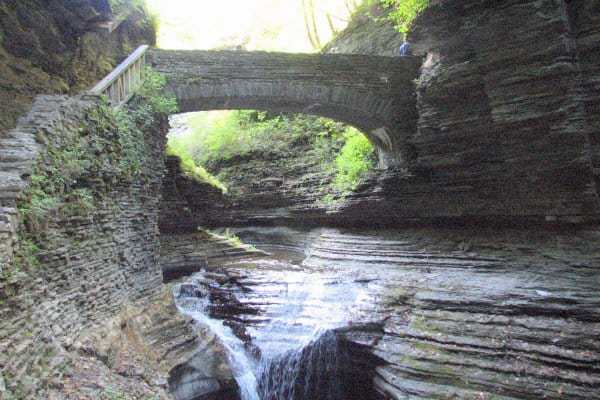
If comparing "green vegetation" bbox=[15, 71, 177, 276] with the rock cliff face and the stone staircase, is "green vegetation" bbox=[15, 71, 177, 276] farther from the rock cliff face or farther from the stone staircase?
the rock cliff face

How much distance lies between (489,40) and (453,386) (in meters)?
7.23

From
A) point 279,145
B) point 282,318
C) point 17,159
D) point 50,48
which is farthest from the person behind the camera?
point 279,145

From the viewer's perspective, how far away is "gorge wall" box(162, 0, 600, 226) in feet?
26.9

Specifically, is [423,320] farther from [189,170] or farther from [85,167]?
[189,170]

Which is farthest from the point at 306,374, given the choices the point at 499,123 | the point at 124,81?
the point at 124,81

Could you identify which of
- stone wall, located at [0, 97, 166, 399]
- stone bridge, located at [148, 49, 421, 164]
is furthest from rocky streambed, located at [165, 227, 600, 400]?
stone bridge, located at [148, 49, 421, 164]

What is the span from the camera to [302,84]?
454 inches

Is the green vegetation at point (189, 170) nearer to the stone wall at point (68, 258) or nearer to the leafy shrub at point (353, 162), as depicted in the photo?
the leafy shrub at point (353, 162)

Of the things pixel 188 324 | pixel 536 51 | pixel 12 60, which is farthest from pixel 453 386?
pixel 12 60

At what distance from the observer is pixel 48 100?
22.6 ft

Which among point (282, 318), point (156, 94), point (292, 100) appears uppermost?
point (292, 100)

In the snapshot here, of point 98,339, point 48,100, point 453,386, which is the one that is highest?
point 48,100

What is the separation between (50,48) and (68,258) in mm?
5688

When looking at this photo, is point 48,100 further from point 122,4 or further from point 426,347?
point 426,347
